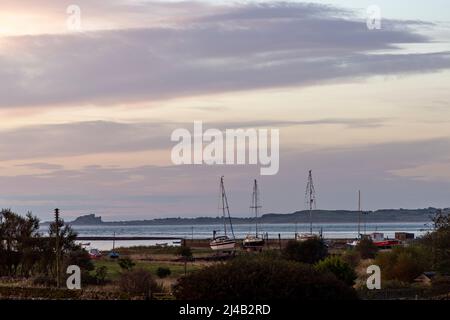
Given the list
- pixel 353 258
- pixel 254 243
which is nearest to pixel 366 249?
pixel 353 258

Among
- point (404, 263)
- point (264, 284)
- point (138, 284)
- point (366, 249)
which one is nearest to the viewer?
point (264, 284)

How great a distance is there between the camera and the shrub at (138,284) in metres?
53.5

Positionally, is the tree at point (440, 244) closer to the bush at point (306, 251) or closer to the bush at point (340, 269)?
the bush at point (306, 251)

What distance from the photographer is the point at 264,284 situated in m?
39.0

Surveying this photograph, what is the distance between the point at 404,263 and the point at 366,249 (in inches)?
1086

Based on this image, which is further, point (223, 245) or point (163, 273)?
point (223, 245)

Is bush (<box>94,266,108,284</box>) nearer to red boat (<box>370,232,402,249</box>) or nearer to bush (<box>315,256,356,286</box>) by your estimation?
bush (<box>315,256,356,286</box>)

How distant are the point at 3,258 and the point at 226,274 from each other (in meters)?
45.6

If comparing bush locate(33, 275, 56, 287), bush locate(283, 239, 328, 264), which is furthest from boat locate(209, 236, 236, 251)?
bush locate(33, 275, 56, 287)

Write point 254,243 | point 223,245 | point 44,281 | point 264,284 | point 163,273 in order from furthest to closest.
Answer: point 254,243 → point 223,245 → point 163,273 → point 44,281 → point 264,284

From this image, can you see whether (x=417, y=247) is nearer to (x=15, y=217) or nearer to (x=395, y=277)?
(x=395, y=277)

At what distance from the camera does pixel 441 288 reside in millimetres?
55031

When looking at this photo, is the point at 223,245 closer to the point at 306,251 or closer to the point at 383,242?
the point at 383,242
